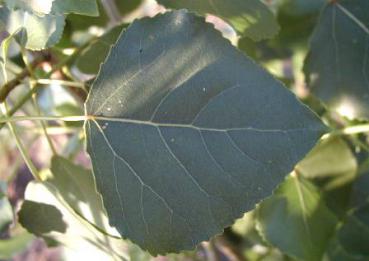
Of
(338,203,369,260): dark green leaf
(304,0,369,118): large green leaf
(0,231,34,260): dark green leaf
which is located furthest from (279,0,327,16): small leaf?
(0,231,34,260): dark green leaf

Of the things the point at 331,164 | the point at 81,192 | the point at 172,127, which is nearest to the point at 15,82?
the point at 81,192

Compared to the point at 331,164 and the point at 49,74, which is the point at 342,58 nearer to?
the point at 331,164

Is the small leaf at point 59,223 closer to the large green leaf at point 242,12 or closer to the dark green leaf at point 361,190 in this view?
the large green leaf at point 242,12

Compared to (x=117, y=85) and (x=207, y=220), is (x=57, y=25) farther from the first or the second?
(x=207, y=220)

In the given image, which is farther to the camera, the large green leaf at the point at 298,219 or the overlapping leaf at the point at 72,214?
the large green leaf at the point at 298,219

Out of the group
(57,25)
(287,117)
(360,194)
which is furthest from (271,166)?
(360,194)

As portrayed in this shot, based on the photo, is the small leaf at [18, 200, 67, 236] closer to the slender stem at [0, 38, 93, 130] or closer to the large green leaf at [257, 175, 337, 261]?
the slender stem at [0, 38, 93, 130]

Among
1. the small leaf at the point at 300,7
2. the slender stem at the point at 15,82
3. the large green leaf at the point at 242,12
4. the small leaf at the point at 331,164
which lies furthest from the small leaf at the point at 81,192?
the small leaf at the point at 300,7
